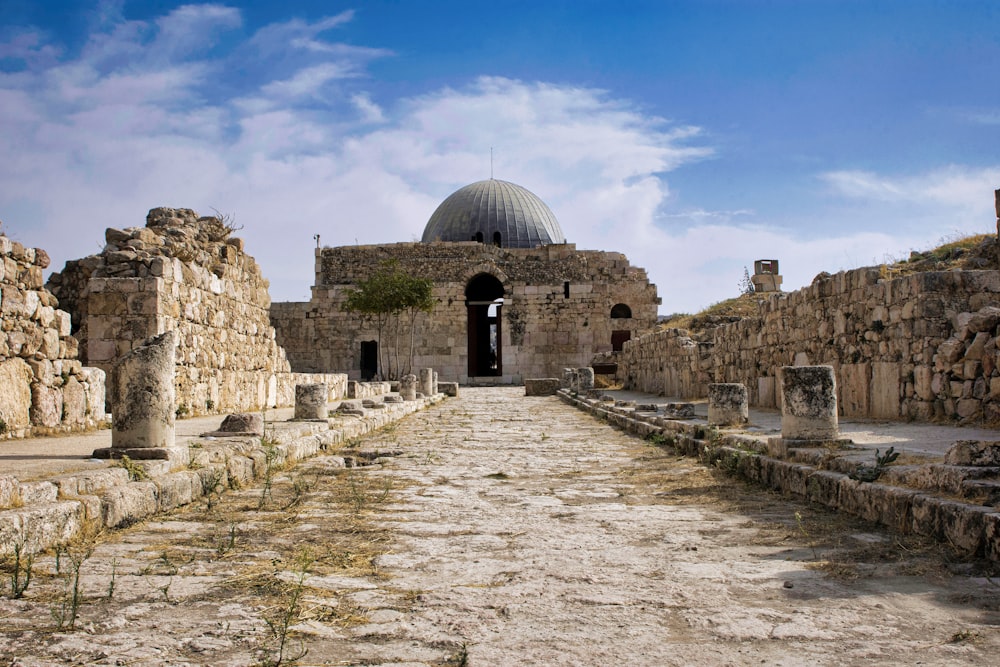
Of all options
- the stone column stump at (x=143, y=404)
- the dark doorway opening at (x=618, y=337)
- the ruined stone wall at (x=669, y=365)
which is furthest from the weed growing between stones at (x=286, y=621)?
the dark doorway opening at (x=618, y=337)

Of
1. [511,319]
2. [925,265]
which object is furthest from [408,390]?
[511,319]

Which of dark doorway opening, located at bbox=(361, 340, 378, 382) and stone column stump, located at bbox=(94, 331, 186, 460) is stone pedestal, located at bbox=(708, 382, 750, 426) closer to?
stone column stump, located at bbox=(94, 331, 186, 460)

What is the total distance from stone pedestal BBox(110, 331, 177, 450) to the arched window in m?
27.5

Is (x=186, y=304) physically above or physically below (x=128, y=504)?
above

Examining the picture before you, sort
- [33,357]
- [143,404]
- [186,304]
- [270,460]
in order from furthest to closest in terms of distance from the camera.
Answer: [186,304] < [33,357] < [270,460] < [143,404]

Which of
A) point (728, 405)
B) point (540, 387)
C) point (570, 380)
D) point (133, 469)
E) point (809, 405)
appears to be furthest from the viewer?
point (540, 387)

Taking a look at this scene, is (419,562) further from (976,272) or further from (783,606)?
(976,272)

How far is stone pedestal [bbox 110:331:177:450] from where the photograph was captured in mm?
5660

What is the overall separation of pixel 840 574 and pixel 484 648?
5.80ft

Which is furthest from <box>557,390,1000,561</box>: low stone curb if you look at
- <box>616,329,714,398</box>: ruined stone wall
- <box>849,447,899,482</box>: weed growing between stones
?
<box>616,329,714,398</box>: ruined stone wall

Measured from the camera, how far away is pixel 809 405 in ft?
21.2

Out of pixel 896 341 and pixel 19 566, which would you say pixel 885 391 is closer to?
pixel 896 341

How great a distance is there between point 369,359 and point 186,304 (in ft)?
72.6

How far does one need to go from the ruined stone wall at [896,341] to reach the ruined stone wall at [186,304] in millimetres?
8426
